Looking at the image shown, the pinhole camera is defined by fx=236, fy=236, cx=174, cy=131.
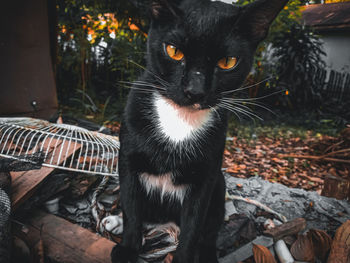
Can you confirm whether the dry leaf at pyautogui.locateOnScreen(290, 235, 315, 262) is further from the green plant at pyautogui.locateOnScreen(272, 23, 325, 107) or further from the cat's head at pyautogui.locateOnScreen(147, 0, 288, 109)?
the green plant at pyautogui.locateOnScreen(272, 23, 325, 107)

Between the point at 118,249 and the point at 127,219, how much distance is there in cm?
12

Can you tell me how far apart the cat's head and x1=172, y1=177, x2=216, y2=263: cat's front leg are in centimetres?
33

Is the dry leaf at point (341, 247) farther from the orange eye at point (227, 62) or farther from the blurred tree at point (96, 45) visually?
the blurred tree at point (96, 45)

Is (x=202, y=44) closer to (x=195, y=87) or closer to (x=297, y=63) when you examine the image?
(x=195, y=87)

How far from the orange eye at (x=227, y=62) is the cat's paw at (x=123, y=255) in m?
0.80

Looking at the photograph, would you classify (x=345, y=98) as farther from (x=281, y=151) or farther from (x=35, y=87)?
(x=35, y=87)

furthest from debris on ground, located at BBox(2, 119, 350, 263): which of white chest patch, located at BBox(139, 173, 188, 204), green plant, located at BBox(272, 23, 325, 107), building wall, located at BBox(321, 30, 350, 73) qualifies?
building wall, located at BBox(321, 30, 350, 73)

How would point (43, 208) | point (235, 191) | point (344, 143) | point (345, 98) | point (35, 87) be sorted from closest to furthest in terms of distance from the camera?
point (43, 208), point (235, 191), point (35, 87), point (344, 143), point (345, 98)

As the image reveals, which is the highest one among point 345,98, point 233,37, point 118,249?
point 233,37

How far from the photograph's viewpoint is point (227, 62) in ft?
2.91

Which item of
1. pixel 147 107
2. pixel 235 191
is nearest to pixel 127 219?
pixel 147 107

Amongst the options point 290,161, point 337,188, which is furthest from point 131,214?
point 290,161

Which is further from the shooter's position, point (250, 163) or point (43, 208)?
point (250, 163)

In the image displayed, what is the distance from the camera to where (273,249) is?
119 centimetres
